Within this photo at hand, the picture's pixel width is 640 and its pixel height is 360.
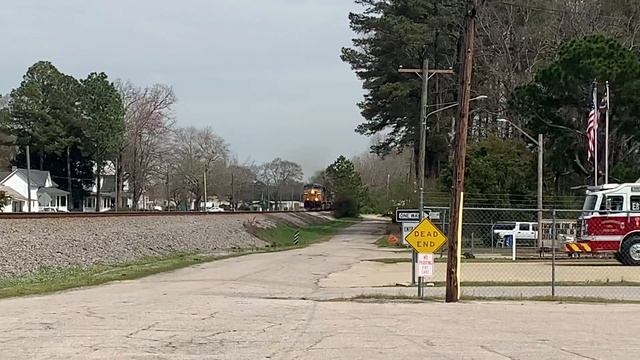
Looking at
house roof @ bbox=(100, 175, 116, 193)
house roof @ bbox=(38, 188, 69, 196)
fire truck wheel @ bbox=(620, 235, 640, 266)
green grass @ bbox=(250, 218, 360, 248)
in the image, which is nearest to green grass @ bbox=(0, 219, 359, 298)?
green grass @ bbox=(250, 218, 360, 248)

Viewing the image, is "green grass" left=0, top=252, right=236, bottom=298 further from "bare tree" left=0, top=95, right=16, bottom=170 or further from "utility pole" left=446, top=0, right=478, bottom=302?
"bare tree" left=0, top=95, right=16, bottom=170

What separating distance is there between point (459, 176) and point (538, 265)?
15081 mm

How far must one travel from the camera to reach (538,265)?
100 feet

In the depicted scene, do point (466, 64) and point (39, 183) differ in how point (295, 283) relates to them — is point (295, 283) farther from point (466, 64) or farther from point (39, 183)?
point (39, 183)

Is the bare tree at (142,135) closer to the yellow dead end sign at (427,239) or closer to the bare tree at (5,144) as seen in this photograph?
the bare tree at (5,144)

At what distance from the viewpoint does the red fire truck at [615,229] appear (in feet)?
96.8

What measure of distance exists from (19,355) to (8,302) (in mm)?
8468

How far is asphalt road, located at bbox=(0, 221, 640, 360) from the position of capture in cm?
1022

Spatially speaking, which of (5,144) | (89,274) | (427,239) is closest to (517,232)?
(89,274)

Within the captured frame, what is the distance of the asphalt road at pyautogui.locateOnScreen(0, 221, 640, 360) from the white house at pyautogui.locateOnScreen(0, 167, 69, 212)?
75.3m

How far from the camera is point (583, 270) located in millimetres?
28438

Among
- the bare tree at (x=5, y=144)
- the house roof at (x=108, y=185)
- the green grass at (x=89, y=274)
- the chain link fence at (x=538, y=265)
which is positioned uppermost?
the bare tree at (x=5, y=144)

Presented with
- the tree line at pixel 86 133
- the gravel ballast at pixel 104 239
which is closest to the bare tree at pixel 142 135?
the tree line at pixel 86 133

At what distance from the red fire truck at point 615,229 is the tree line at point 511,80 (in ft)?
42.9
